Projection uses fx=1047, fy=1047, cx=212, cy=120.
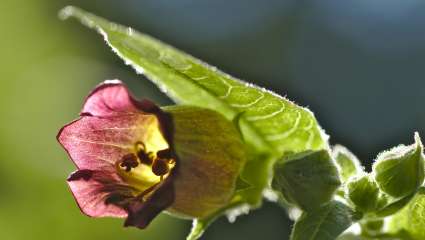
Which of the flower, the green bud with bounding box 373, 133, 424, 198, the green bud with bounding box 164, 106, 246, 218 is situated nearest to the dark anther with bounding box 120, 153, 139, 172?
the flower

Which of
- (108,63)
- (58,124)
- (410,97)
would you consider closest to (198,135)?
(58,124)

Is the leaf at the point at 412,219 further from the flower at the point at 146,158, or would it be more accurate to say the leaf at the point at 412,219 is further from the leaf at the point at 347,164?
the flower at the point at 146,158

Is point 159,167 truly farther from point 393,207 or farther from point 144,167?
point 393,207

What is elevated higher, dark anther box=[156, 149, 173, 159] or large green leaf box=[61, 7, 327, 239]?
large green leaf box=[61, 7, 327, 239]

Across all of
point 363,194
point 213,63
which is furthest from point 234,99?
point 213,63

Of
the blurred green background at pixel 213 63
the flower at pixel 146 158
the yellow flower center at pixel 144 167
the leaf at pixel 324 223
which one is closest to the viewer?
the leaf at pixel 324 223

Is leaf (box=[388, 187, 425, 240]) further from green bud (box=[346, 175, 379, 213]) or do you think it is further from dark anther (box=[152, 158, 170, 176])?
dark anther (box=[152, 158, 170, 176])

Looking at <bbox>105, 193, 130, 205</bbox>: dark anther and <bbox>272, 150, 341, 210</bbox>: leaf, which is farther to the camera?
<bbox>105, 193, 130, 205</bbox>: dark anther

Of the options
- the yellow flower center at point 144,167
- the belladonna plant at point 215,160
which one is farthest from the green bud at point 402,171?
the yellow flower center at point 144,167
